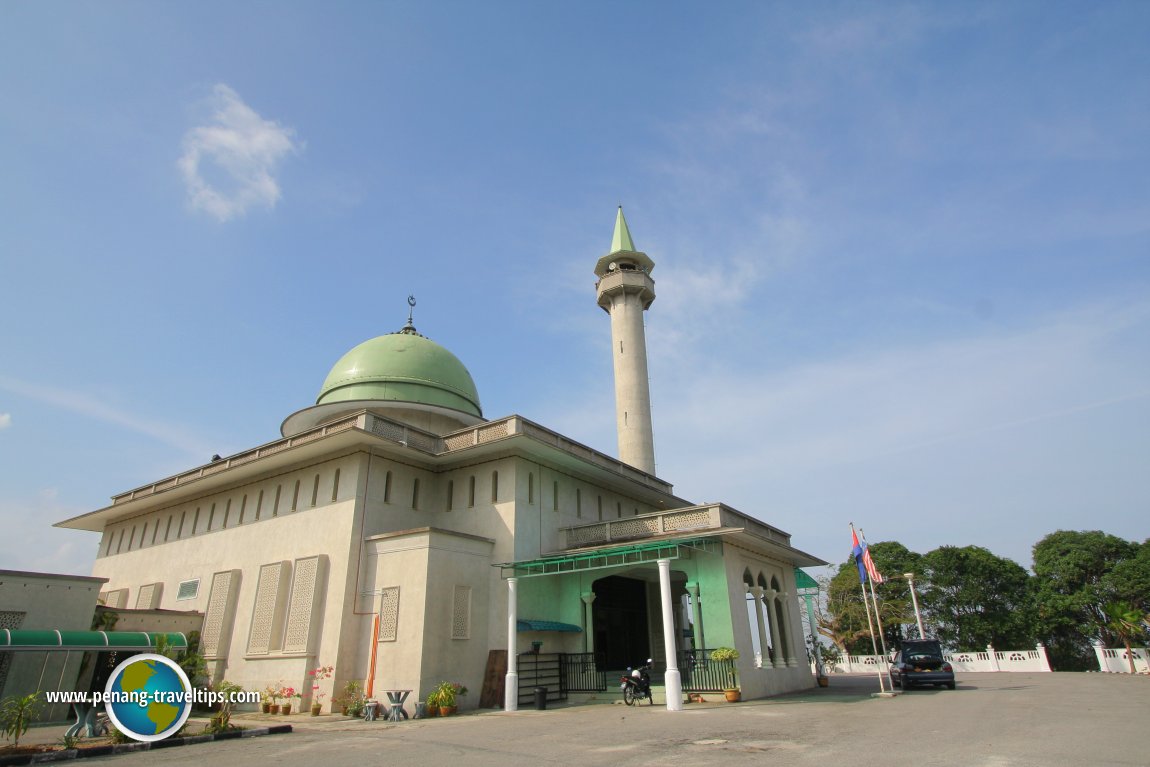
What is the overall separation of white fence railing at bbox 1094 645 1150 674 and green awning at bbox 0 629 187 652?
1572 inches

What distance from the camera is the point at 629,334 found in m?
35.4

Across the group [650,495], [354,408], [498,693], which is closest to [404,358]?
[354,408]

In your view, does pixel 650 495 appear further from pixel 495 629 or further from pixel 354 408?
pixel 354 408

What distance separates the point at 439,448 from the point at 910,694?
1687 centimetres

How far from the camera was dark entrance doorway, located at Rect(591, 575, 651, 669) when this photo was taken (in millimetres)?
25016

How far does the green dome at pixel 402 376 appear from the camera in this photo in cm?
2908

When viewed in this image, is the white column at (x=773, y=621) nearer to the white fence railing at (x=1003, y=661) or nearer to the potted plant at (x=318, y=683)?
the white fence railing at (x=1003, y=661)

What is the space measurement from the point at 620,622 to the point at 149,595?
19029 millimetres

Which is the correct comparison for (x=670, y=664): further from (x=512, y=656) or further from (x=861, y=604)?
(x=861, y=604)

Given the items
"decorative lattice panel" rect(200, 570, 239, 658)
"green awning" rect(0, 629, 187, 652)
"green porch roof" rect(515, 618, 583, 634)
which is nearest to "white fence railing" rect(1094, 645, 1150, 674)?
"green porch roof" rect(515, 618, 583, 634)

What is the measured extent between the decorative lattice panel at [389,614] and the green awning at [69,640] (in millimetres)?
5814

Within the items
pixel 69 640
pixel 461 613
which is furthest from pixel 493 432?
pixel 69 640

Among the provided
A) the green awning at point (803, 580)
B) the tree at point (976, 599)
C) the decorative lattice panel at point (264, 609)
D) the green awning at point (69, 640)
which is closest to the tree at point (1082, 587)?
the tree at point (976, 599)

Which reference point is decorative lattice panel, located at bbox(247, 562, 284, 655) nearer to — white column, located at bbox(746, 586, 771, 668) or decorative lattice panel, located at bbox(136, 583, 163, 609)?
decorative lattice panel, located at bbox(136, 583, 163, 609)
